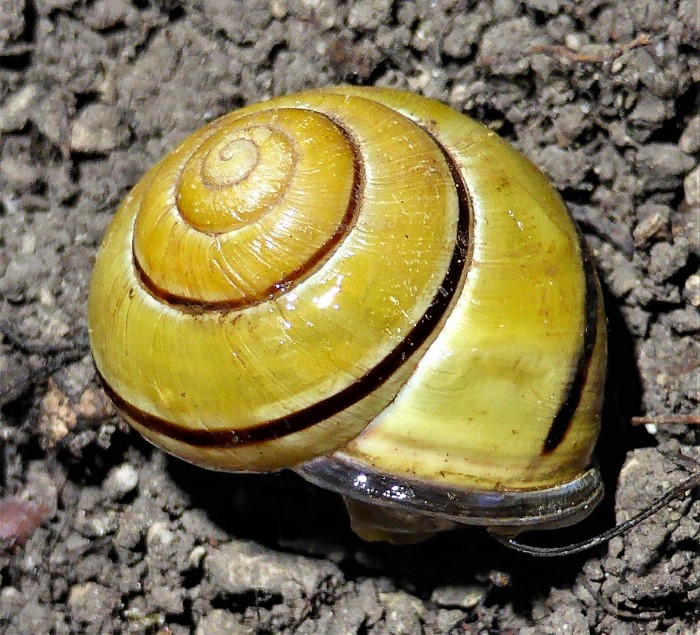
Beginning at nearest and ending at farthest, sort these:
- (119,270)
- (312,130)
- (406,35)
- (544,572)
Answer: (312,130) → (119,270) → (544,572) → (406,35)

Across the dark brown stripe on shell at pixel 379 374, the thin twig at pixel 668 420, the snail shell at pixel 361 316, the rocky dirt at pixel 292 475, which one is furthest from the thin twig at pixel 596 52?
the thin twig at pixel 668 420

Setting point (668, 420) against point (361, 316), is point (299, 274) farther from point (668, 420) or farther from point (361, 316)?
point (668, 420)

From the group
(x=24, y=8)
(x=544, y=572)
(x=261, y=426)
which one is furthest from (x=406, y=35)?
(x=544, y=572)

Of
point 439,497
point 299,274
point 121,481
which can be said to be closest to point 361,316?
point 299,274

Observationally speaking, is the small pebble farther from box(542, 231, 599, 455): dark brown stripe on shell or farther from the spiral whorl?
box(542, 231, 599, 455): dark brown stripe on shell

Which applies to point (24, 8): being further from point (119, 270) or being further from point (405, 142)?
point (405, 142)

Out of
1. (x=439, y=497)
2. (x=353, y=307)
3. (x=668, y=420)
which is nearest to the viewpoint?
(x=353, y=307)
